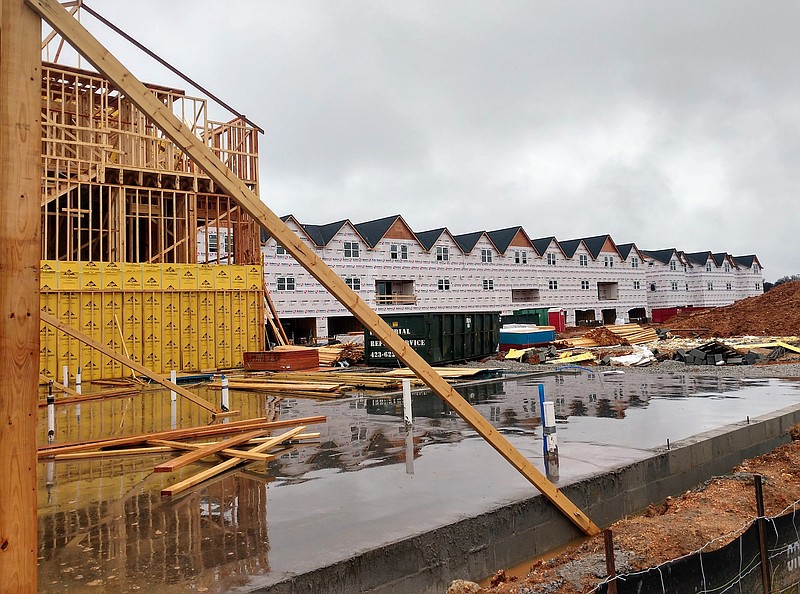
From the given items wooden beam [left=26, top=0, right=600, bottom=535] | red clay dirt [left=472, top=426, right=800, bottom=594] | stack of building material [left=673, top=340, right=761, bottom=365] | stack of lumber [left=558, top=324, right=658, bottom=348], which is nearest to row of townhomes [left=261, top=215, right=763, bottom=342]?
stack of lumber [left=558, top=324, right=658, bottom=348]

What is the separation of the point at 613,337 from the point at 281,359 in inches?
855

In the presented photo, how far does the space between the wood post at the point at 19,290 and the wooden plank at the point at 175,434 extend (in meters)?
5.76

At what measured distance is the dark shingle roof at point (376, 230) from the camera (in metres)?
50.7

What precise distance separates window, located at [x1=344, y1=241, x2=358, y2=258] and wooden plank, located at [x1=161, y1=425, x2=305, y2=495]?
38618mm

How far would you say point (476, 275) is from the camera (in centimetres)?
5722

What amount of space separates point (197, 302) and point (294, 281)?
66.8ft

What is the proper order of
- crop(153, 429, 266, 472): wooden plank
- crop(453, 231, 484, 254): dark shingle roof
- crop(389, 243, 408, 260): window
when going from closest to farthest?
1. crop(153, 429, 266, 472): wooden plank
2. crop(389, 243, 408, 260): window
3. crop(453, 231, 484, 254): dark shingle roof

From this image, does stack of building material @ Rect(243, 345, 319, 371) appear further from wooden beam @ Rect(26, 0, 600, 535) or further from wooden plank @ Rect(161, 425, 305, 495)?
wooden beam @ Rect(26, 0, 600, 535)

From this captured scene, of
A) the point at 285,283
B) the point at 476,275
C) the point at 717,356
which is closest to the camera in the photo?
the point at 717,356

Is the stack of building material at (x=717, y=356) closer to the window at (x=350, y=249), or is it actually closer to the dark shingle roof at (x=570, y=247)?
the window at (x=350, y=249)

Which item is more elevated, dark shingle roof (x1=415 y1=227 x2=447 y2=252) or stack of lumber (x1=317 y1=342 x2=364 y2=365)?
dark shingle roof (x1=415 y1=227 x2=447 y2=252)

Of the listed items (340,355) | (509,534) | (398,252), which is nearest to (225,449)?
(509,534)

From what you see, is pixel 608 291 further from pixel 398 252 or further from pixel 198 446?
pixel 198 446

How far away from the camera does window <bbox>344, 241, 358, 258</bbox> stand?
48188mm
